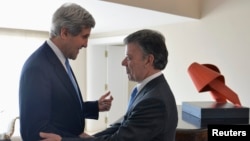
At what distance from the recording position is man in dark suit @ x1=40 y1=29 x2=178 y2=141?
1033 mm

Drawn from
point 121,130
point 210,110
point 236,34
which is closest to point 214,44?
point 236,34

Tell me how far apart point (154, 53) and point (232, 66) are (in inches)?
74.4

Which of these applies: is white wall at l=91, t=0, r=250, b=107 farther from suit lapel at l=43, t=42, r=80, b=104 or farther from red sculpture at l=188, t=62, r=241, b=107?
suit lapel at l=43, t=42, r=80, b=104

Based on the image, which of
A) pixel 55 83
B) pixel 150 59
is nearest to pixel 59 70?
pixel 55 83

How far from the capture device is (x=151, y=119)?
103 centimetres

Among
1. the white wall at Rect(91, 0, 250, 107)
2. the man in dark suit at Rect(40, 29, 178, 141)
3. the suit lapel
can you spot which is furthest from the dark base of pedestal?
the white wall at Rect(91, 0, 250, 107)

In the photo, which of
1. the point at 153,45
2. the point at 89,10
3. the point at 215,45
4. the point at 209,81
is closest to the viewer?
the point at 153,45

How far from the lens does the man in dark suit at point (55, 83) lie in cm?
105

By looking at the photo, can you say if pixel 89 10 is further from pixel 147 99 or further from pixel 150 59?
pixel 147 99

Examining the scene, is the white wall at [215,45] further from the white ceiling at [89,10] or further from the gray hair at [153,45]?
the gray hair at [153,45]

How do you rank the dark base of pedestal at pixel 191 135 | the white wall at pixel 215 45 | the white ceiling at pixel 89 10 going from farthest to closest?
1. the white wall at pixel 215 45
2. the white ceiling at pixel 89 10
3. the dark base of pedestal at pixel 191 135

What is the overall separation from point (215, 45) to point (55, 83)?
86.4 inches

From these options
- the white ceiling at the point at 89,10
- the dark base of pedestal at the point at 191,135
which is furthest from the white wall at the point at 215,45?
the dark base of pedestal at the point at 191,135

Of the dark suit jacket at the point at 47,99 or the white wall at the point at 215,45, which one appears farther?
the white wall at the point at 215,45
